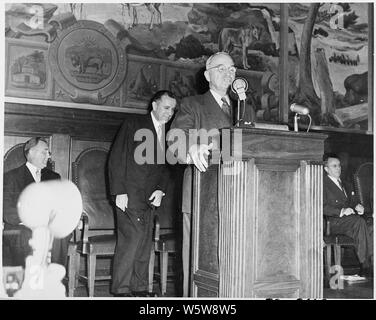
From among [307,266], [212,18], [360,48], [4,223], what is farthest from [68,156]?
[360,48]

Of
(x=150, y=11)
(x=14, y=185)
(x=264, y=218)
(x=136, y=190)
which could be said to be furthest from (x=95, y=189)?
(x=264, y=218)

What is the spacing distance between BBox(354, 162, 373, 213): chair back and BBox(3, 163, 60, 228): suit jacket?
300 centimetres

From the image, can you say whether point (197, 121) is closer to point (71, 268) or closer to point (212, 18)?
point (71, 268)

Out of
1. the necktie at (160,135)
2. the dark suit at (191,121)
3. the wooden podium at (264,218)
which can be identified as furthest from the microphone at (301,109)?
the necktie at (160,135)

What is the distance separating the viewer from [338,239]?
4422 millimetres

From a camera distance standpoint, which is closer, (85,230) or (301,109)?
(301,109)

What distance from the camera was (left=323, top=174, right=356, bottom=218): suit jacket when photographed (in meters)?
4.59

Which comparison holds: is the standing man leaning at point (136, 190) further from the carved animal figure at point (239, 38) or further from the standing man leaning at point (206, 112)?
the carved animal figure at point (239, 38)

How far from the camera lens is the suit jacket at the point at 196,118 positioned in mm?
3396

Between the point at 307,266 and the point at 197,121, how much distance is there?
124 cm

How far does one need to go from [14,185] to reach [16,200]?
0.49 feet

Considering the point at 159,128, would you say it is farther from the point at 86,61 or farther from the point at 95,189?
the point at 86,61

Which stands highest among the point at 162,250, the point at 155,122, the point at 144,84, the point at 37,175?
the point at 144,84

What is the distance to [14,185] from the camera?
3.98 meters
